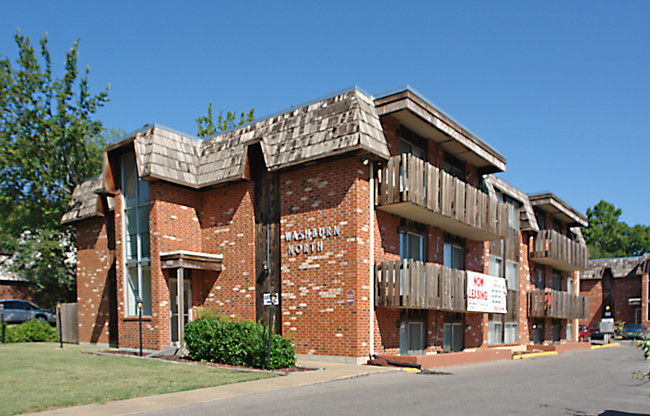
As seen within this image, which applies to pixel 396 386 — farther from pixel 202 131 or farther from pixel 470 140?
pixel 202 131

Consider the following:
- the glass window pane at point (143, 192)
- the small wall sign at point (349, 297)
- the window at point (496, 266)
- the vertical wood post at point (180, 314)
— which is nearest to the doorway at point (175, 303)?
the vertical wood post at point (180, 314)

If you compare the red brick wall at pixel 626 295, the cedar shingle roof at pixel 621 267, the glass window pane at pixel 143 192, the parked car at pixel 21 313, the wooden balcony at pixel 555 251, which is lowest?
the red brick wall at pixel 626 295

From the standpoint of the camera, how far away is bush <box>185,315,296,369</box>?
14133mm

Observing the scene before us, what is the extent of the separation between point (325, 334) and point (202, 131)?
2741 centimetres

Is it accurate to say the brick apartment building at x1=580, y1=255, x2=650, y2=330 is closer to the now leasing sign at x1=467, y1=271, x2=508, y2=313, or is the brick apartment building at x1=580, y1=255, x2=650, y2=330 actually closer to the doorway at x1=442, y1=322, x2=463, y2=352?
the now leasing sign at x1=467, y1=271, x2=508, y2=313

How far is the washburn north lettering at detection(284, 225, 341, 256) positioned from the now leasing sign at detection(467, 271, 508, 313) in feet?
19.5

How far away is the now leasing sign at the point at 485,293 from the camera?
19820 mm

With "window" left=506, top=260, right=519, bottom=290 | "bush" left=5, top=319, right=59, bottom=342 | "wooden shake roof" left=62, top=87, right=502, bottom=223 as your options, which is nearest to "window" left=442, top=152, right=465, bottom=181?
"wooden shake roof" left=62, top=87, right=502, bottom=223

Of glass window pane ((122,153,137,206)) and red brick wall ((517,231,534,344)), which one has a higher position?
glass window pane ((122,153,137,206))

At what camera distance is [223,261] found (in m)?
19.7

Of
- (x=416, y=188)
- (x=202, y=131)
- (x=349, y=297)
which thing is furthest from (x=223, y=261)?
(x=202, y=131)

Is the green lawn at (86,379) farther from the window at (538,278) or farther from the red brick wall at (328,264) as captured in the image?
the window at (538,278)

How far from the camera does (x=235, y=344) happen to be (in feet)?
49.0

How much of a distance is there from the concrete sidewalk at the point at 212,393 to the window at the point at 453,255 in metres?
8.03
